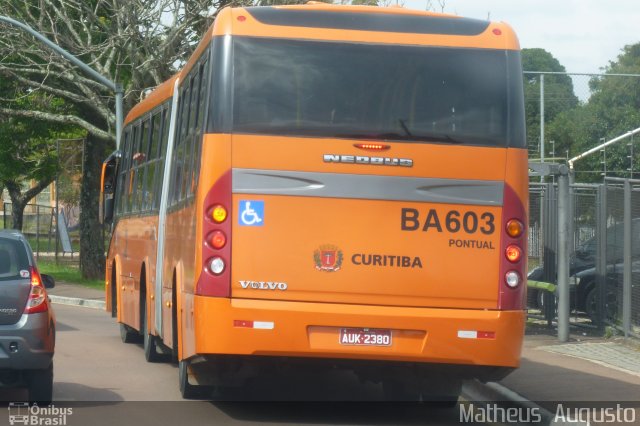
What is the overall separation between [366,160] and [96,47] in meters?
20.5

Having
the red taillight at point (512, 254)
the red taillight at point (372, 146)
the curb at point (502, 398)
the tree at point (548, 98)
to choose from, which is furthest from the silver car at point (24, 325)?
the tree at point (548, 98)

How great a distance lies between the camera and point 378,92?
9.95 m

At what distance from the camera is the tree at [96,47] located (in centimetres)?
2914

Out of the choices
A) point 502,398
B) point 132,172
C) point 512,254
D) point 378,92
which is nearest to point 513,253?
point 512,254

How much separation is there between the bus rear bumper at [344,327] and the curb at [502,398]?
69 centimetres

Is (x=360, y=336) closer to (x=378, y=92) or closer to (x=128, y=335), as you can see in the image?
(x=378, y=92)

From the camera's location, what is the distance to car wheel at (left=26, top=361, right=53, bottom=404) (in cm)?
1064

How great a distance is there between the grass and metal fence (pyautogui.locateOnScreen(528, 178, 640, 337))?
15850 mm

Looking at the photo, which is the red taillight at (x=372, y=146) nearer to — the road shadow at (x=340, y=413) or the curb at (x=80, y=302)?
the road shadow at (x=340, y=413)

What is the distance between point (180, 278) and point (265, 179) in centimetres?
185

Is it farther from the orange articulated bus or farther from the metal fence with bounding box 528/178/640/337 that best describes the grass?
the orange articulated bus

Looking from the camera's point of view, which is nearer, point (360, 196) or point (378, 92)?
point (360, 196)

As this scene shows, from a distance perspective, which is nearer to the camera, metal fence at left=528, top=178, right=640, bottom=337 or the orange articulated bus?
the orange articulated bus

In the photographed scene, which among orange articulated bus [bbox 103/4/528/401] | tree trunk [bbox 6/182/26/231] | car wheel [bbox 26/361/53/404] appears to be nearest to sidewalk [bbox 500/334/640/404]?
orange articulated bus [bbox 103/4/528/401]
